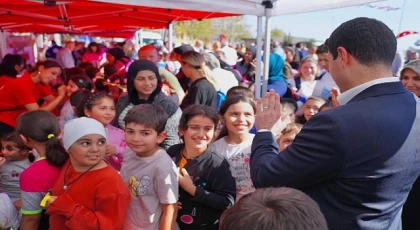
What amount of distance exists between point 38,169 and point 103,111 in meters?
0.92

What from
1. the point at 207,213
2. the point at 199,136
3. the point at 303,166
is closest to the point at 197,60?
the point at 199,136

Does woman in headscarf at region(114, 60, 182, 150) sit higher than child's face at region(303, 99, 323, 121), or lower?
higher

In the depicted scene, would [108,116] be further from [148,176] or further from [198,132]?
[148,176]

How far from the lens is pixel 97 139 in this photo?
6.61 feet

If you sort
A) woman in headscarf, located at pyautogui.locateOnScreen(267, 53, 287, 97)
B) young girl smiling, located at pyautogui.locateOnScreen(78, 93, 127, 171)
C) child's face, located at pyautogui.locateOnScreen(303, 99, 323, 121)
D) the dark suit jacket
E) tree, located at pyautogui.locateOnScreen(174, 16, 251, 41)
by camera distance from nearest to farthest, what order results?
the dark suit jacket < young girl smiling, located at pyautogui.locateOnScreen(78, 93, 127, 171) < child's face, located at pyautogui.locateOnScreen(303, 99, 323, 121) < woman in headscarf, located at pyautogui.locateOnScreen(267, 53, 287, 97) < tree, located at pyautogui.locateOnScreen(174, 16, 251, 41)

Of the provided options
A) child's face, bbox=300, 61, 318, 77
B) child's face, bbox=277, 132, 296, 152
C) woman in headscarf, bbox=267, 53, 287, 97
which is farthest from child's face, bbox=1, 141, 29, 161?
child's face, bbox=300, 61, 318, 77

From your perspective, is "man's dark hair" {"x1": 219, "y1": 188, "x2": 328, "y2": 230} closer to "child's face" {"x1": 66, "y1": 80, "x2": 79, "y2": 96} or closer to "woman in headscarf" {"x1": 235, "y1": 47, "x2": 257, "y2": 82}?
"child's face" {"x1": 66, "y1": 80, "x2": 79, "y2": 96}

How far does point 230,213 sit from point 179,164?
1467 mm

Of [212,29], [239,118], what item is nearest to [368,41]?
[239,118]

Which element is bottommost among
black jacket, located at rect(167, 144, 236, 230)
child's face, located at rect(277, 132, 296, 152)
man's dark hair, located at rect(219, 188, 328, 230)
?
black jacket, located at rect(167, 144, 236, 230)

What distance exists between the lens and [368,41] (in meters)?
1.27

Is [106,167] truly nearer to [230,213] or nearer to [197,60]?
[230,213]

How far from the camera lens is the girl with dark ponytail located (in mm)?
2031

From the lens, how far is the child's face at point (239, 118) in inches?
102
